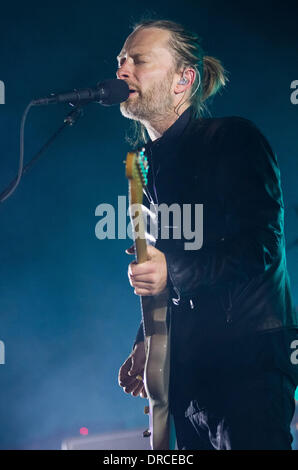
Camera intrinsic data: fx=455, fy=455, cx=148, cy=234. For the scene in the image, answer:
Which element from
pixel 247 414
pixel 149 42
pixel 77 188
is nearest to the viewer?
pixel 247 414

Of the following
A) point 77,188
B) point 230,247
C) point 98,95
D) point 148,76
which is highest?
point 77,188

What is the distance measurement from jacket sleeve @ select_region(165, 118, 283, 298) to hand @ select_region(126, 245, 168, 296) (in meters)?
0.03

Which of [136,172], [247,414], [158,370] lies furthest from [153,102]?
[247,414]

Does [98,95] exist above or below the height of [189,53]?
below

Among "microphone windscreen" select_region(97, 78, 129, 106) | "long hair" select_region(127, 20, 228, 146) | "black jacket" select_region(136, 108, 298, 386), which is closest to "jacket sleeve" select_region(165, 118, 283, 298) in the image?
"black jacket" select_region(136, 108, 298, 386)

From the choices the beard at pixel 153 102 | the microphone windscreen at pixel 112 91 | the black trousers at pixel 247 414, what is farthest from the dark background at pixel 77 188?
the black trousers at pixel 247 414

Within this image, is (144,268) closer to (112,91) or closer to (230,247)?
(230,247)

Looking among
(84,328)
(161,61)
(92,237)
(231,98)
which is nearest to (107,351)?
(84,328)

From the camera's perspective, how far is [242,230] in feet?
4.63

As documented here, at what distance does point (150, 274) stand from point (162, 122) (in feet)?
2.99

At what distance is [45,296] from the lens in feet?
12.5

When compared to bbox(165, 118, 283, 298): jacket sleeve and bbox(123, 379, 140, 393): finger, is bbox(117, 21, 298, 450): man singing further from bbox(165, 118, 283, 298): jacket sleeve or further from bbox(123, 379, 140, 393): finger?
bbox(123, 379, 140, 393): finger

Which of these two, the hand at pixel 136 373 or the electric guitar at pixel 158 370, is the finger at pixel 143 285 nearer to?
the electric guitar at pixel 158 370

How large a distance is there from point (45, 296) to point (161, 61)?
7.79ft
